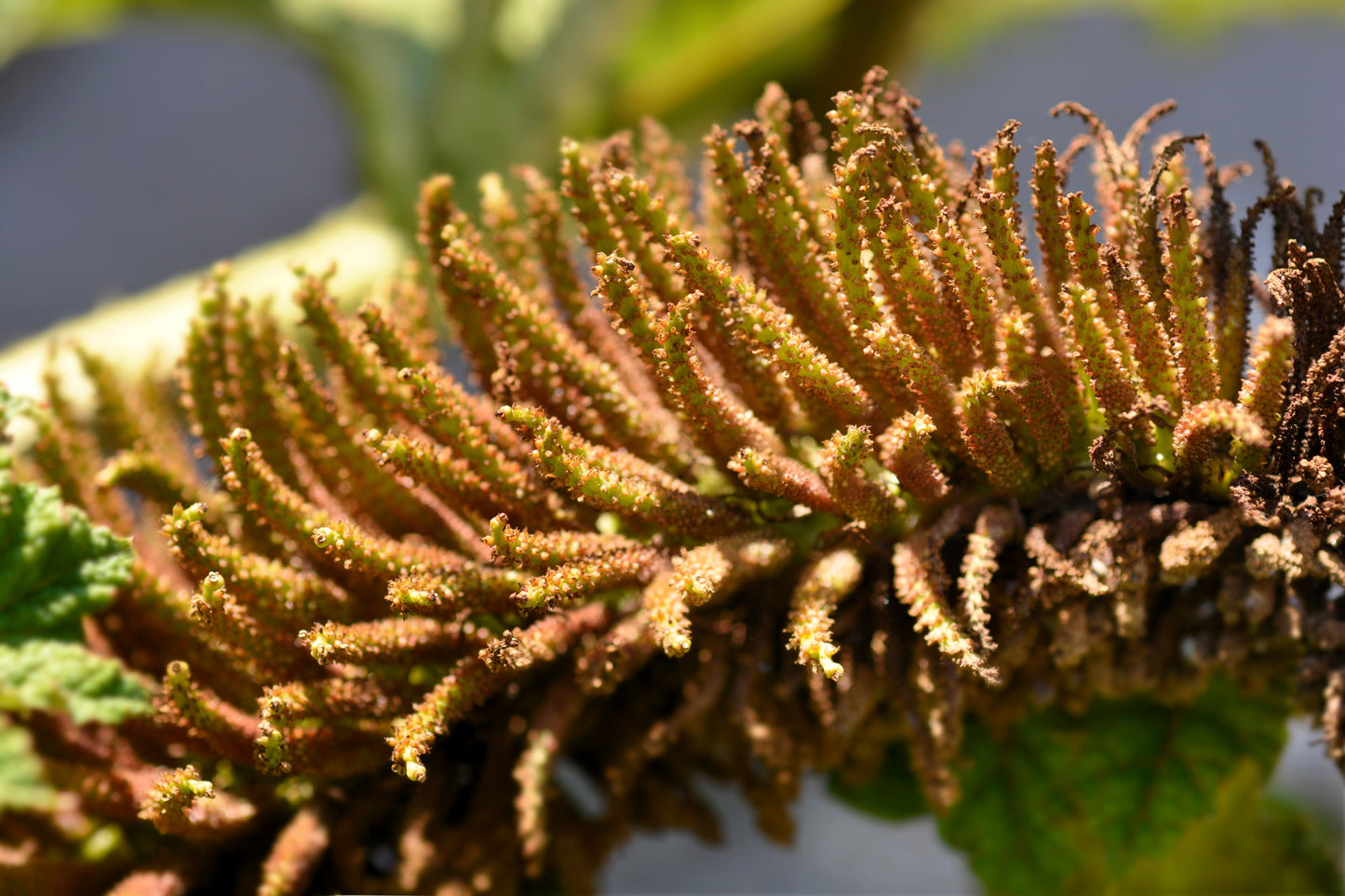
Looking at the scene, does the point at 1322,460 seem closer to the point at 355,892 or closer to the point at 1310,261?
the point at 1310,261

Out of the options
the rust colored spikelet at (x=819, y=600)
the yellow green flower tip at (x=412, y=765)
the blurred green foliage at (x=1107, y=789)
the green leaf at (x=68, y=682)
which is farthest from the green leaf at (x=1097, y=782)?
the green leaf at (x=68, y=682)

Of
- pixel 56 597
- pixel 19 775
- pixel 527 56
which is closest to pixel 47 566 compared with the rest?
pixel 56 597

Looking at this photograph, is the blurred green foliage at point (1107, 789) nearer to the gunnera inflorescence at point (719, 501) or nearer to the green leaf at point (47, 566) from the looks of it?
the gunnera inflorescence at point (719, 501)

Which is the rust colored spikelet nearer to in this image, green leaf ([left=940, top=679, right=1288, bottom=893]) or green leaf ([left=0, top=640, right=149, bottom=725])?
green leaf ([left=940, top=679, right=1288, bottom=893])

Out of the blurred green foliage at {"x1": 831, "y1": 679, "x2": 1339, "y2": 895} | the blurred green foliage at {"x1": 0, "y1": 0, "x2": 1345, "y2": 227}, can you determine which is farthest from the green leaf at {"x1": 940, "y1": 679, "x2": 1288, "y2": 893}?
the blurred green foliage at {"x1": 0, "y1": 0, "x2": 1345, "y2": 227}

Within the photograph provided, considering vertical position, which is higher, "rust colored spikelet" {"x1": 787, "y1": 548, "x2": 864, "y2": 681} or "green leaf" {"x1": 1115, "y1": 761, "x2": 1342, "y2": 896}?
"rust colored spikelet" {"x1": 787, "y1": 548, "x2": 864, "y2": 681}

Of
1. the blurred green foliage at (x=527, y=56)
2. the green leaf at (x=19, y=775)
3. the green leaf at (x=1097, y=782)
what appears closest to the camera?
the green leaf at (x=19, y=775)

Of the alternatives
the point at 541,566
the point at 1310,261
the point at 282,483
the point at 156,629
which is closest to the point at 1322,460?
the point at 1310,261
